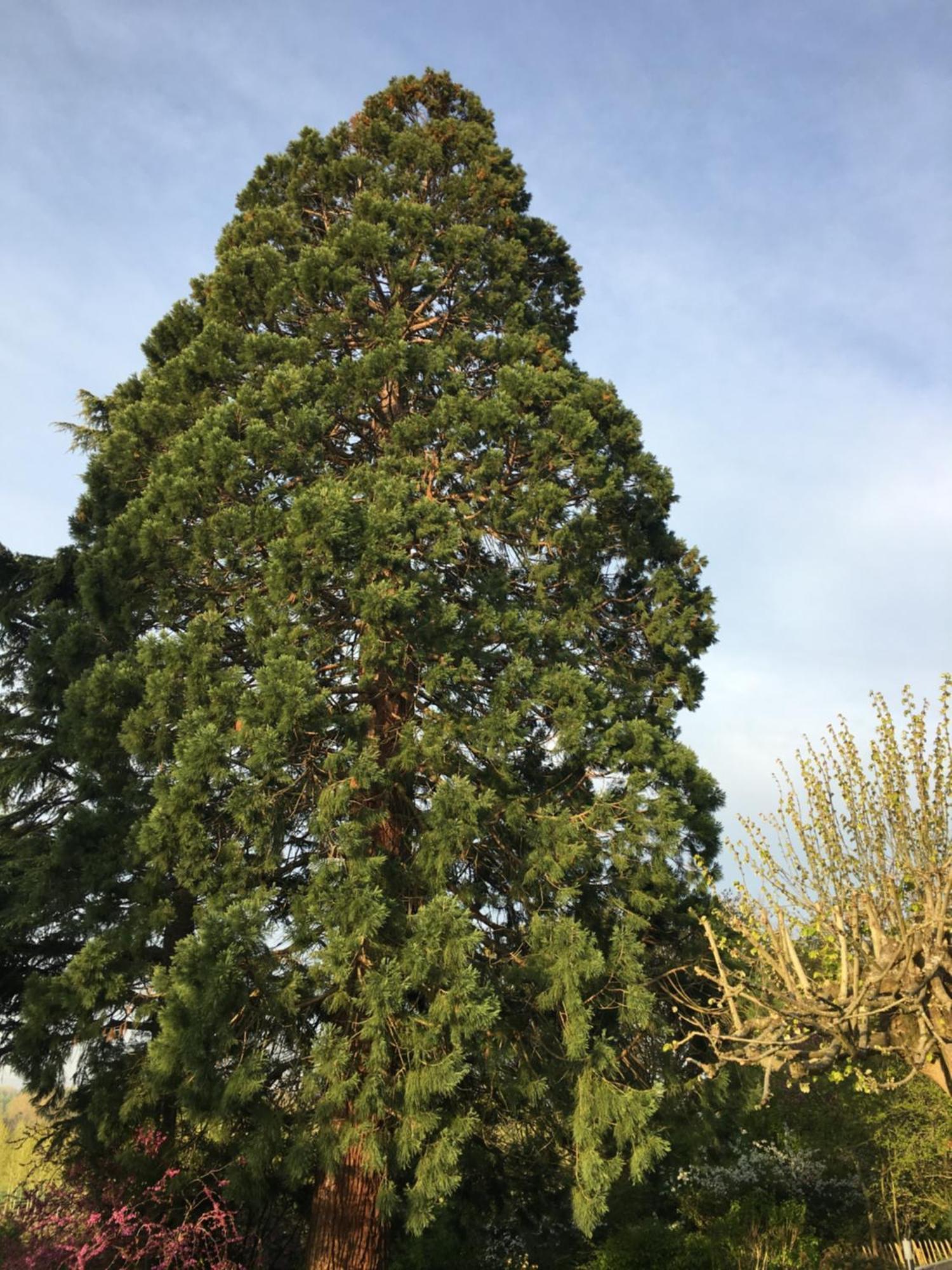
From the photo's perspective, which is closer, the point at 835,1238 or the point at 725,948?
the point at 725,948

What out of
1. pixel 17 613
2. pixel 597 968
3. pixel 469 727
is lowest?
Answer: pixel 597 968

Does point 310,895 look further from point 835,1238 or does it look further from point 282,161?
point 835,1238

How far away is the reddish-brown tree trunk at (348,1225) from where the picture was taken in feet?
25.3

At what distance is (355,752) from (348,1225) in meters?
4.15

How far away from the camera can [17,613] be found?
11.5m

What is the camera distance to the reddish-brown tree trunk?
25.3ft

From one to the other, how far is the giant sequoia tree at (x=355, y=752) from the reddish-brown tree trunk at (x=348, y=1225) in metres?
0.03

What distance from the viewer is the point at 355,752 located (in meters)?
8.23

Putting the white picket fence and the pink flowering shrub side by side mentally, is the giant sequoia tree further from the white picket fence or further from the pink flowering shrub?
the white picket fence

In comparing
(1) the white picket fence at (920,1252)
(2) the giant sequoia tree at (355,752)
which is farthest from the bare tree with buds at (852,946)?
(1) the white picket fence at (920,1252)

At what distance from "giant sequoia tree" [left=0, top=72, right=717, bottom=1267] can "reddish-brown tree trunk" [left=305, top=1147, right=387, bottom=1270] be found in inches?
1.2

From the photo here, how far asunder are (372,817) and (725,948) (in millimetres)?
4010

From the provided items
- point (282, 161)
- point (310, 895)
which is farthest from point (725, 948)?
point (282, 161)


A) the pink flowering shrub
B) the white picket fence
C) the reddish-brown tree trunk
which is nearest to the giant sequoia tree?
the reddish-brown tree trunk
